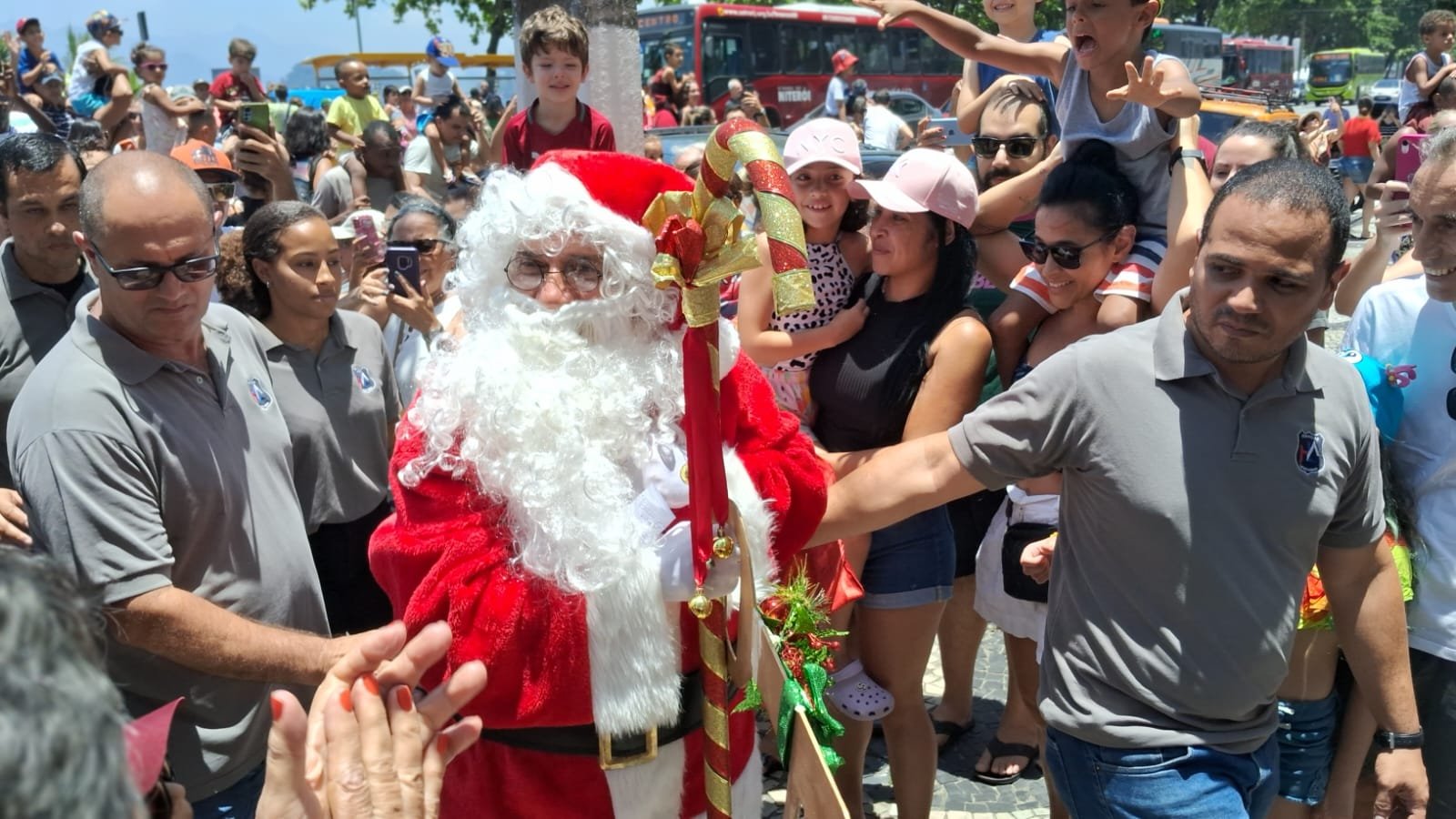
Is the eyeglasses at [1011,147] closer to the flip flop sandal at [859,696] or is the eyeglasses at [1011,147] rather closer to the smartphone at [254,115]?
the flip flop sandal at [859,696]

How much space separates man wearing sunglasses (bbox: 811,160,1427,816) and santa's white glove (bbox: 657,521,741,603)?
0.63 meters

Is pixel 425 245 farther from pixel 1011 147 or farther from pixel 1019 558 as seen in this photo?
pixel 1019 558

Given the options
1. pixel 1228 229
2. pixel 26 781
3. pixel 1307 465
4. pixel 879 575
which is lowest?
pixel 879 575

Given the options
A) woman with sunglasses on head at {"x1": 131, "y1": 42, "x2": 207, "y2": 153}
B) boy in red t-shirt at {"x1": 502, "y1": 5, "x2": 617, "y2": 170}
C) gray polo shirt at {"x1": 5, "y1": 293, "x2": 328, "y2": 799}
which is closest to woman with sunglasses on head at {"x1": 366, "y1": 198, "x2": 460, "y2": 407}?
boy in red t-shirt at {"x1": 502, "y1": 5, "x2": 617, "y2": 170}

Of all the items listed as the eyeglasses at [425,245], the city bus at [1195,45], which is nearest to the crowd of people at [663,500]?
the eyeglasses at [425,245]

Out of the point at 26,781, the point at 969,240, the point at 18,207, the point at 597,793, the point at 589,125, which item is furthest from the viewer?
the point at 589,125

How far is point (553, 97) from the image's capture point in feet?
17.6

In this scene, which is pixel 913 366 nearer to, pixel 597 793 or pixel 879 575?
pixel 879 575

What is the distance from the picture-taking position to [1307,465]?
229cm

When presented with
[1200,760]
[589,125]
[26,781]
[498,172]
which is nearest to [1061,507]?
[1200,760]

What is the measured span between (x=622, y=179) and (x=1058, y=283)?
4.99 feet

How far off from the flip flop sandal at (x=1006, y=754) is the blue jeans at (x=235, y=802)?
2.53m

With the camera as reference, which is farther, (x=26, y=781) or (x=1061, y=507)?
(x=1061, y=507)

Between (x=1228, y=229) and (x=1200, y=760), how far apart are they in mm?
1086
